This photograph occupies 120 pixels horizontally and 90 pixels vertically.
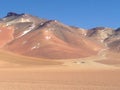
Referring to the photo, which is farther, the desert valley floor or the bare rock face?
the bare rock face

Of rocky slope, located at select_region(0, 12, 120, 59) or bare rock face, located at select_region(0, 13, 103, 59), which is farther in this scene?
rocky slope, located at select_region(0, 12, 120, 59)

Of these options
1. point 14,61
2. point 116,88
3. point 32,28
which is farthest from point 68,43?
point 116,88

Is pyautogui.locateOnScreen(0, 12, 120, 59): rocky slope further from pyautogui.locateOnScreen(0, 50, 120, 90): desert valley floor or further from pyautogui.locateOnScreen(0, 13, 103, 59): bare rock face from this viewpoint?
pyautogui.locateOnScreen(0, 50, 120, 90): desert valley floor

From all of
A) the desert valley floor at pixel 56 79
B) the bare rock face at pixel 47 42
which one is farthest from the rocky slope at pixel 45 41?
the desert valley floor at pixel 56 79

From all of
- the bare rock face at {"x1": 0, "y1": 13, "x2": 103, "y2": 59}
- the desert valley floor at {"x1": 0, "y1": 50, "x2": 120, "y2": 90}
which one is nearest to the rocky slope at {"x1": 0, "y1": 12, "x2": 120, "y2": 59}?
the bare rock face at {"x1": 0, "y1": 13, "x2": 103, "y2": 59}

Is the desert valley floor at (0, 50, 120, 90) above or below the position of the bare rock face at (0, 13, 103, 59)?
below

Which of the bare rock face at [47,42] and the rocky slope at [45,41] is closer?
the bare rock face at [47,42]

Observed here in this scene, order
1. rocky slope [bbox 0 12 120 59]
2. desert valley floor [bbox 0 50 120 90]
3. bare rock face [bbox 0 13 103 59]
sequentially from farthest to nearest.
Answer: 1. rocky slope [bbox 0 12 120 59]
2. bare rock face [bbox 0 13 103 59]
3. desert valley floor [bbox 0 50 120 90]

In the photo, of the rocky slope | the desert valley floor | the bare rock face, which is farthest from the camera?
the rocky slope

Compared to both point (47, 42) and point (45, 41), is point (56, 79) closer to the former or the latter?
point (47, 42)

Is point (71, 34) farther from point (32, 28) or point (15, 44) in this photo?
point (15, 44)

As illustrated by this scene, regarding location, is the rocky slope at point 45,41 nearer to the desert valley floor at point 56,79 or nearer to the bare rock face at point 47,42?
the bare rock face at point 47,42

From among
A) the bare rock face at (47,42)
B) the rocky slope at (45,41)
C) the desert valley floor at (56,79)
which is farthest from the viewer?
the rocky slope at (45,41)

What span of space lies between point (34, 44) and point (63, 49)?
10.8 meters
